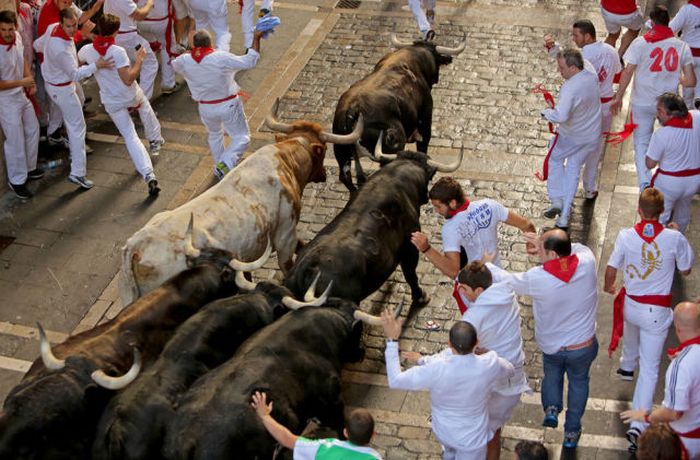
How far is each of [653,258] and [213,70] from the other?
5.68 metres

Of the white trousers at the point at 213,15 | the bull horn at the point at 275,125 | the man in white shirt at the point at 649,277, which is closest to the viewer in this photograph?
the man in white shirt at the point at 649,277

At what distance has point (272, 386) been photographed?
8078mm

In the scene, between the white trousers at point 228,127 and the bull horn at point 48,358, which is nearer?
the bull horn at point 48,358

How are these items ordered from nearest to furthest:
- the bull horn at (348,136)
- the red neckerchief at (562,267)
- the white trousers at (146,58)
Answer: the red neckerchief at (562,267)
the bull horn at (348,136)
the white trousers at (146,58)

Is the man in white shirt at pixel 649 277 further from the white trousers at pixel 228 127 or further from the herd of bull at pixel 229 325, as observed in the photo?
the white trousers at pixel 228 127

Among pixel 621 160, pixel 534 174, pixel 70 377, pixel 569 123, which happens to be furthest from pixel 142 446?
pixel 621 160

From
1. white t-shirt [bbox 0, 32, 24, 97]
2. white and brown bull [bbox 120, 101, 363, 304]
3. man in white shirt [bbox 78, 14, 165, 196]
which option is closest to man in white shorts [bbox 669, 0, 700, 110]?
white and brown bull [bbox 120, 101, 363, 304]

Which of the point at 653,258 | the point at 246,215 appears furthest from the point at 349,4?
the point at 653,258

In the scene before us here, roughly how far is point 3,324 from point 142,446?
12.2ft

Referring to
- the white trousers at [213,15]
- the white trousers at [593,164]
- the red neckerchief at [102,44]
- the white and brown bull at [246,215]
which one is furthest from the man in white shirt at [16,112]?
the white trousers at [593,164]

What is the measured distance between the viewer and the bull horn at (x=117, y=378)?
7957 mm

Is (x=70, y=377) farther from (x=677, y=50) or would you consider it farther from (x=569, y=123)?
(x=677, y=50)

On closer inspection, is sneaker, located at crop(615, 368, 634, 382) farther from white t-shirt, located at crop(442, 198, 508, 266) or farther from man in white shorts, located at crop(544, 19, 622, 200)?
man in white shorts, located at crop(544, 19, 622, 200)

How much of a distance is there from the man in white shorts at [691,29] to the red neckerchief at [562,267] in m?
5.67
